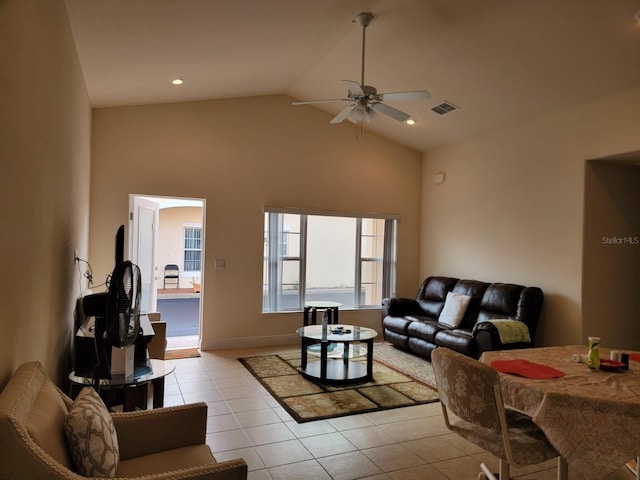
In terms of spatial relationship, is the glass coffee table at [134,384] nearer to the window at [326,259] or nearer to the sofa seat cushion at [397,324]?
the window at [326,259]

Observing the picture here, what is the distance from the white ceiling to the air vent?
88 mm

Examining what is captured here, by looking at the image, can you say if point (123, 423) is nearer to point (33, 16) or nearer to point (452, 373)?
point (452, 373)

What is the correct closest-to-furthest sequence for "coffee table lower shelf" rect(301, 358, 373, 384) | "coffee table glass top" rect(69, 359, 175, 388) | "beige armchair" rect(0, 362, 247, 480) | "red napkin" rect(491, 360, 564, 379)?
"beige armchair" rect(0, 362, 247, 480), "red napkin" rect(491, 360, 564, 379), "coffee table glass top" rect(69, 359, 175, 388), "coffee table lower shelf" rect(301, 358, 373, 384)

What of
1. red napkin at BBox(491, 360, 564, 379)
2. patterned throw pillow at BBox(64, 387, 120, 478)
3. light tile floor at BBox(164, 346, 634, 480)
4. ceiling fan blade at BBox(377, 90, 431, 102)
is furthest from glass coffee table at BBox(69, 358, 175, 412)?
ceiling fan blade at BBox(377, 90, 431, 102)

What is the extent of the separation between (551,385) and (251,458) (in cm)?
186

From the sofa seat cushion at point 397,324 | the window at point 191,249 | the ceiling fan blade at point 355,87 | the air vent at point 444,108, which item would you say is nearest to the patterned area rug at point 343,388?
the sofa seat cushion at point 397,324

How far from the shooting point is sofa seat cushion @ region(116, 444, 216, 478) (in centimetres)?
181

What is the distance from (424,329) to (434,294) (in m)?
0.95

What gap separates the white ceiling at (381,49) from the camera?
3.17 meters

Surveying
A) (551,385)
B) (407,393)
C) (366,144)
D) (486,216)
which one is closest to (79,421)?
(551,385)

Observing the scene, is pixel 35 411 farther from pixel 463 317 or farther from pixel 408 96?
pixel 463 317

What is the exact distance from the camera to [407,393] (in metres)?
4.04

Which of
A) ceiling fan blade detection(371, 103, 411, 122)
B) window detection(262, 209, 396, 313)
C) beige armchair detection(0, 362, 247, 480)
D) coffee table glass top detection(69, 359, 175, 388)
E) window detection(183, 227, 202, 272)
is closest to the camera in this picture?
beige armchair detection(0, 362, 247, 480)

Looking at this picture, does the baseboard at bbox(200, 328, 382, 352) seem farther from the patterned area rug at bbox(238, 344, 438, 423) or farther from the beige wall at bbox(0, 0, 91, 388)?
the beige wall at bbox(0, 0, 91, 388)
